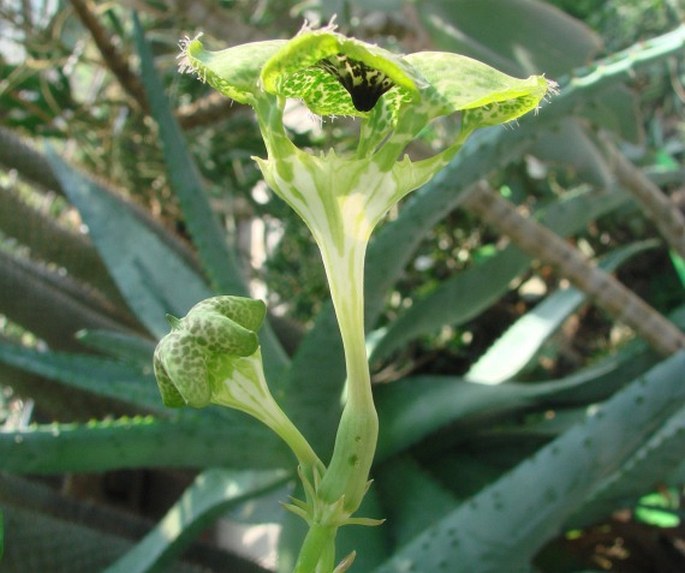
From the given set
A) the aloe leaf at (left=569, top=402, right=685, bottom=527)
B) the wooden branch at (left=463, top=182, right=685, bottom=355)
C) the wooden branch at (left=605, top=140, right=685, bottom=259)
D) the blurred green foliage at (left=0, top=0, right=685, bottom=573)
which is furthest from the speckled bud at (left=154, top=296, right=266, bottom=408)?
the wooden branch at (left=605, top=140, right=685, bottom=259)

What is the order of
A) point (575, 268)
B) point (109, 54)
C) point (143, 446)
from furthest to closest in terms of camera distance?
point (109, 54) → point (575, 268) → point (143, 446)

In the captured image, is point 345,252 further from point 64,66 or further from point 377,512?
point 64,66

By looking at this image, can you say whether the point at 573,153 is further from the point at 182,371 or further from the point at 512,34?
the point at 182,371

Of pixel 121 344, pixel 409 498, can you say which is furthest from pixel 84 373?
pixel 409 498

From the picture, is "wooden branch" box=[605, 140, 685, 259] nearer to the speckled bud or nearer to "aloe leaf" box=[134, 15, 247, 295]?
"aloe leaf" box=[134, 15, 247, 295]

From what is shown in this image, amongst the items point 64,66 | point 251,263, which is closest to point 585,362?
point 251,263

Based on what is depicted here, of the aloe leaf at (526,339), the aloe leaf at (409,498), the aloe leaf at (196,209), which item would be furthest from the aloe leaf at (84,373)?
the aloe leaf at (526,339)

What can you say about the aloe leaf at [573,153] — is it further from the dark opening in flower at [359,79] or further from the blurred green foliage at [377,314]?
the dark opening in flower at [359,79]
